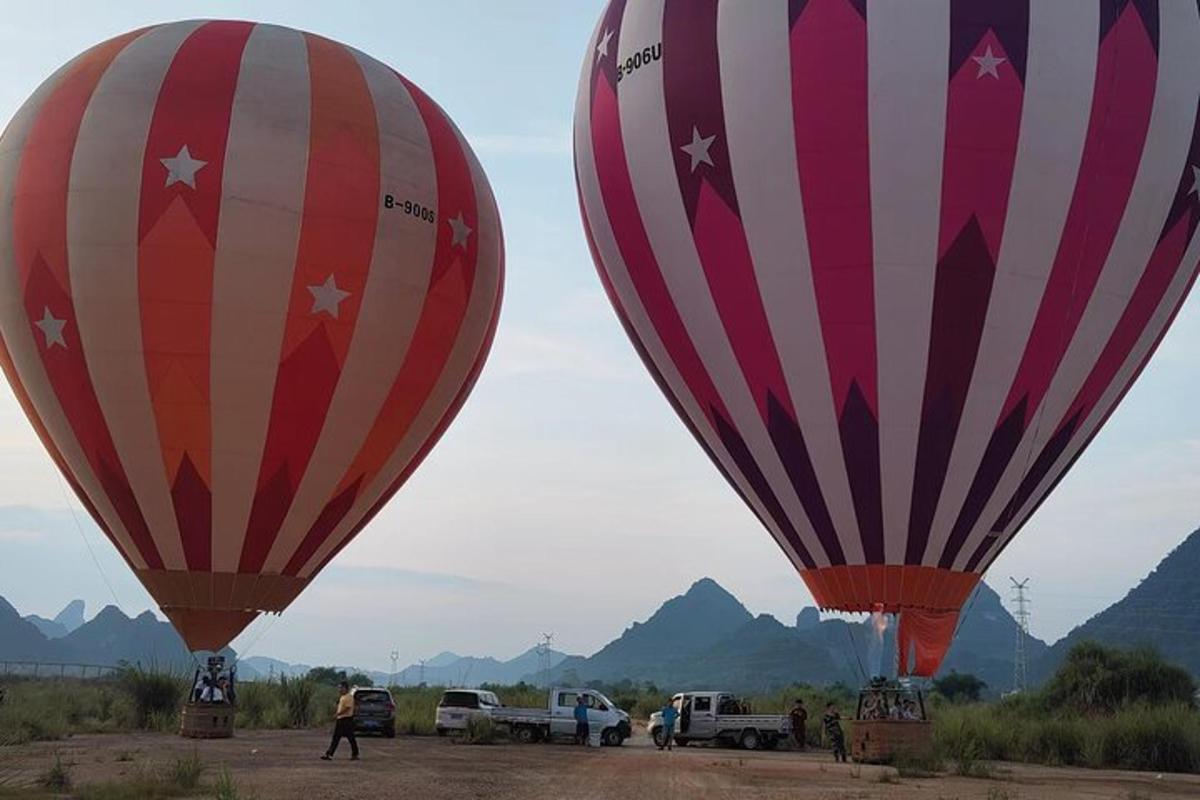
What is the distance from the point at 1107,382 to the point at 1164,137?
3499 millimetres

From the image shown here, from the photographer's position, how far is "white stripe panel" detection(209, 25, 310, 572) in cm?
1975

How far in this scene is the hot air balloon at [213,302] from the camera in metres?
19.7

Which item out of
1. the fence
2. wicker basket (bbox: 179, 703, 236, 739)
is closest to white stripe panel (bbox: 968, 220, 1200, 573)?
wicker basket (bbox: 179, 703, 236, 739)

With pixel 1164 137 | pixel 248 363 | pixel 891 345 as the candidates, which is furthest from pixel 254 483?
pixel 1164 137

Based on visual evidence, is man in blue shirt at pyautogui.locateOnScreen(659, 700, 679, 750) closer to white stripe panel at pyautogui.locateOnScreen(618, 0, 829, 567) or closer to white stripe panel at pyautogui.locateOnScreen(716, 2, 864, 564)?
white stripe panel at pyautogui.locateOnScreen(618, 0, 829, 567)

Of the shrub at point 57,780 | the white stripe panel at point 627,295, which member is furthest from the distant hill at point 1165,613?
the shrub at point 57,780

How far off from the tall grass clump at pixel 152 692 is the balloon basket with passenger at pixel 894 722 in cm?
1755

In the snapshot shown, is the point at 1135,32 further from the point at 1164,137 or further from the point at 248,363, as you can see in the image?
the point at 248,363

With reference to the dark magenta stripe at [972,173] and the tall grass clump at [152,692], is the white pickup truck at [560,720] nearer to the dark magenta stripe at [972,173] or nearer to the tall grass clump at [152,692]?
the tall grass clump at [152,692]

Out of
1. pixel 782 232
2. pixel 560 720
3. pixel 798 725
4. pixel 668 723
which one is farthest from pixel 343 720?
pixel 798 725

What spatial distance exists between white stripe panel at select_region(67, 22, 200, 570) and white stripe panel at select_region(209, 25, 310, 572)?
0.97 metres

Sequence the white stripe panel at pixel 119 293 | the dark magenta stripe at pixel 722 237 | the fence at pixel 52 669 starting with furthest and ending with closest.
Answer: the fence at pixel 52 669, the white stripe panel at pixel 119 293, the dark magenta stripe at pixel 722 237

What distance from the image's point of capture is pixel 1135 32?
17156mm

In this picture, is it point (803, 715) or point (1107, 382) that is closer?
point (1107, 382)
